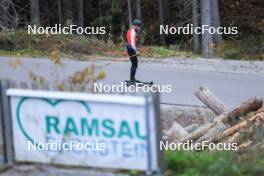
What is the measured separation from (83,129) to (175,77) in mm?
11589

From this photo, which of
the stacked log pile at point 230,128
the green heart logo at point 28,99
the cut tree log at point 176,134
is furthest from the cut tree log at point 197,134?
the green heart logo at point 28,99

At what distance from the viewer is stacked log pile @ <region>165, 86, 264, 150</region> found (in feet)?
30.3

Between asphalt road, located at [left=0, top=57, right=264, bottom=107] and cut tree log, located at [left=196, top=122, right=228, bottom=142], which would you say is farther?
asphalt road, located at [left=0, top=57, right=264, bottom=107]

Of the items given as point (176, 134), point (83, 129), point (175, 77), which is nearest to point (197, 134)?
point (176, 134)

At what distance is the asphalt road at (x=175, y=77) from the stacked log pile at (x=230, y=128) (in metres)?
2.86

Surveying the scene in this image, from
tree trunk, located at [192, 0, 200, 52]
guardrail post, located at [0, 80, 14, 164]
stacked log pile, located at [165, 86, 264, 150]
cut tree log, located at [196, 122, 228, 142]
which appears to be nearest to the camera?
guardrail post, located at [0, 80, 14, 164]

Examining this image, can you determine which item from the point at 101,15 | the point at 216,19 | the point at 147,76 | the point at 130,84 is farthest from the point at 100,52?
the point at 101,15

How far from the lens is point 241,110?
38.9 feet

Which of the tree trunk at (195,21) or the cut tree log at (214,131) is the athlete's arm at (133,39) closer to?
the cut tree log at (214,131)

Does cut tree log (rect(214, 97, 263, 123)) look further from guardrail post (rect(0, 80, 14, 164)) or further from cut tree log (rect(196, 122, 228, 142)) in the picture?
guardrail post (rect(0, 80, 14, 164))

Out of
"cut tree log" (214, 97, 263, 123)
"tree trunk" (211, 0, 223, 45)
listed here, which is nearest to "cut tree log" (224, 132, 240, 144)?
"cut tree log" (214, 97, 263, 123)

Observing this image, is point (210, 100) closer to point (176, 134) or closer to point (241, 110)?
point (241, 110)

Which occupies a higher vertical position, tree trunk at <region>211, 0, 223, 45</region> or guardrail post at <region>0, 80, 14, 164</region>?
tree trunk at <region>211, 0, 223, 45</region>

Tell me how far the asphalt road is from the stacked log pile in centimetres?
286
